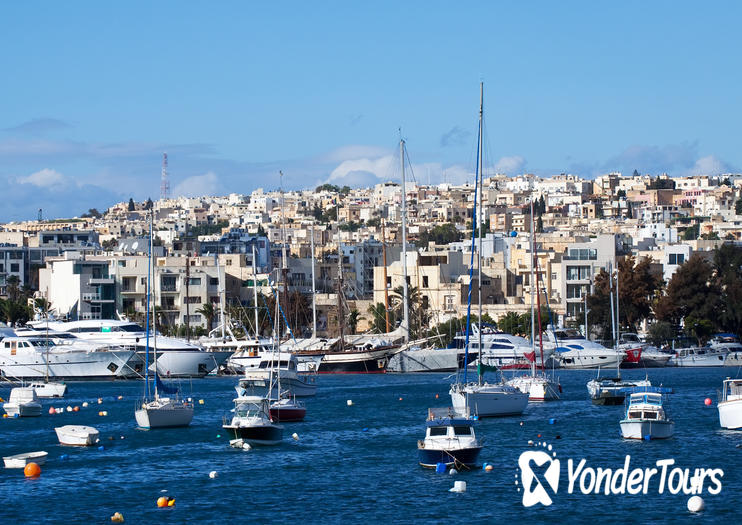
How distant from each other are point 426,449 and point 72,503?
11.3 metres

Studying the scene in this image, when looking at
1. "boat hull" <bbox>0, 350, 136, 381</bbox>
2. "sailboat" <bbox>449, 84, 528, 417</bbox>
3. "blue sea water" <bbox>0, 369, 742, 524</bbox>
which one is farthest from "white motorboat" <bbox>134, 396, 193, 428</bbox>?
"boat hull" <bbox>0, 350, 136, 381</bbox>

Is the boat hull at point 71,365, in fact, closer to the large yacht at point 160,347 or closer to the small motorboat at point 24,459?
the large yacht at point 160,347

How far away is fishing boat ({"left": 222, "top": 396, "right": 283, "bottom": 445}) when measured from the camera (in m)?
51.4

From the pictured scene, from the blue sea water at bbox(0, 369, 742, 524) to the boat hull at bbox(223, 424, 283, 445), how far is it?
0.77m

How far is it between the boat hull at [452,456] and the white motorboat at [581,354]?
187ft

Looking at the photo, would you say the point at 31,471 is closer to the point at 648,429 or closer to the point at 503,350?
the point at 648,429

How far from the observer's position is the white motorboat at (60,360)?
96.8 m

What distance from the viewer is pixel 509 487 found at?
1660 inches

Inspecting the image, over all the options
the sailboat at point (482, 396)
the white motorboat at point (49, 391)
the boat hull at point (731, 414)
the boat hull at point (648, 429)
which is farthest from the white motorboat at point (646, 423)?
the white motorboat at point (49, 391)

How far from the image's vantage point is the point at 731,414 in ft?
177

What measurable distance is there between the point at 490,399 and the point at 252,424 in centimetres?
1259

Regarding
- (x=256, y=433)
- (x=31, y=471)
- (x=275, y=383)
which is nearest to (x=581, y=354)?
(x=275, y=383)

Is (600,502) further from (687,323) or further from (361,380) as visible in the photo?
(687,323)

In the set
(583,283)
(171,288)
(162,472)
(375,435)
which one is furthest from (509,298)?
(162,472)
